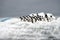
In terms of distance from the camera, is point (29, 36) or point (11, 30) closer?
point (29, 36)

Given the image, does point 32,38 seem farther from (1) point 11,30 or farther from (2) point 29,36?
(1) point 11,30

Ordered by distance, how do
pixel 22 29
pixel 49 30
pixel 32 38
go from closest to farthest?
pixel 32 38, pixel 49 30, pixel 22 29

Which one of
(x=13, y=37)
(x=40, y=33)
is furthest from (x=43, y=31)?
(x=13, y=37)

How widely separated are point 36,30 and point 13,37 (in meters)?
0.83

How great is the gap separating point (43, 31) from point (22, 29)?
2.53 feet

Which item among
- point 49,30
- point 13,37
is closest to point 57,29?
point 49,30

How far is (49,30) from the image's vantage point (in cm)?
617

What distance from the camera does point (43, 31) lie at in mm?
6191

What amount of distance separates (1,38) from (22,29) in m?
0.95

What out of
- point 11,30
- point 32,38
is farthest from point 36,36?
point 11,30

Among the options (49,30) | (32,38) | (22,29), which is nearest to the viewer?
(32,38)

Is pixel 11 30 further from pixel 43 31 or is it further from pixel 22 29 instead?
pixel 43 31

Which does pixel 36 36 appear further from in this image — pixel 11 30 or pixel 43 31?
pixel 11 30

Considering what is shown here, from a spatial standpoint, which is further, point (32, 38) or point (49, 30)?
point (49, 30)
